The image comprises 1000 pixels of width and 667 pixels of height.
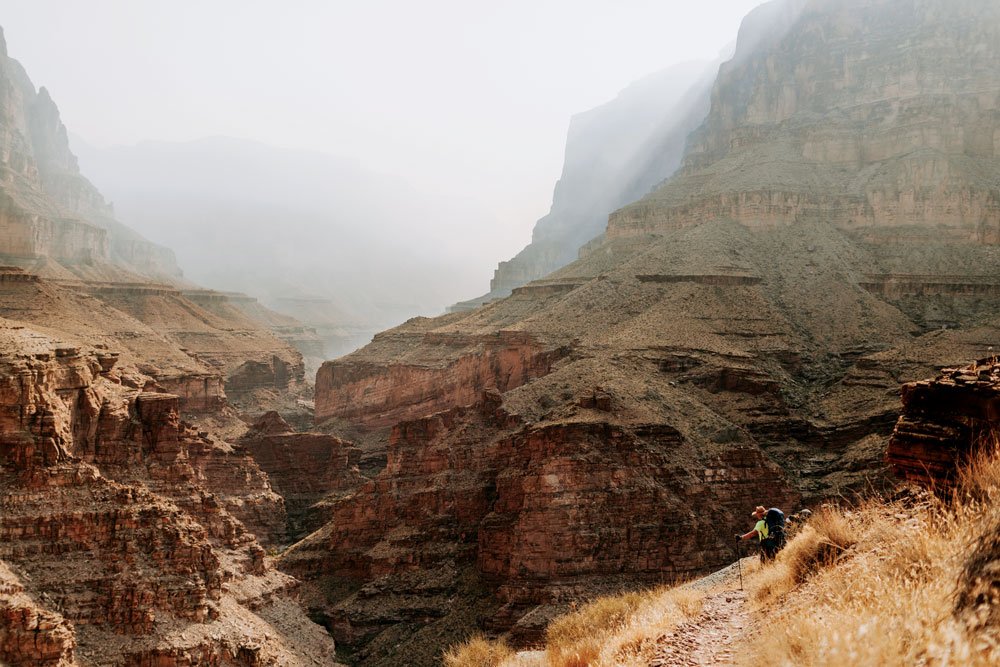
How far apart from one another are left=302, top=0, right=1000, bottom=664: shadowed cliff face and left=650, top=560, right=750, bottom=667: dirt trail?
30.3 metres

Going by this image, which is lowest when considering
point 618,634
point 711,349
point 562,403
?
point 618,634

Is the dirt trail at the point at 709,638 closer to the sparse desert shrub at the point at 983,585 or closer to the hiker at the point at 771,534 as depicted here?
the hiker at the point at 771,534

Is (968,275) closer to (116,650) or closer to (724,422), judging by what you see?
(724,422)

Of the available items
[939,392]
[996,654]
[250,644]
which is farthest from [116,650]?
[996,654]

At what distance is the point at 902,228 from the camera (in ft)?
370

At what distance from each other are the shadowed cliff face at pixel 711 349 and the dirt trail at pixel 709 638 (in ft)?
99.3

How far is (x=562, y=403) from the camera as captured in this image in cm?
6681

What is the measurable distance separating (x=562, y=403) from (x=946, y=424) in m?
47.2

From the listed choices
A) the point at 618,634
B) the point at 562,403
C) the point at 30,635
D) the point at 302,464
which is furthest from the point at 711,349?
the point at 618,634

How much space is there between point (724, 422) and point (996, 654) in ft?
198

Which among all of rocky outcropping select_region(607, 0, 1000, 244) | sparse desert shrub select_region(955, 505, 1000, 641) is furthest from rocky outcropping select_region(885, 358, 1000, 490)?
rocky outcropping select_region(607, 0, 1000, 244)

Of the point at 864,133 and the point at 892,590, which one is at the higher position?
the point at 864,133

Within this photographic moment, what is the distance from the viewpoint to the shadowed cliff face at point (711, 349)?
58.3 metres

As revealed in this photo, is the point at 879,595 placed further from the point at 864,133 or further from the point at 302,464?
the point at 864,133
